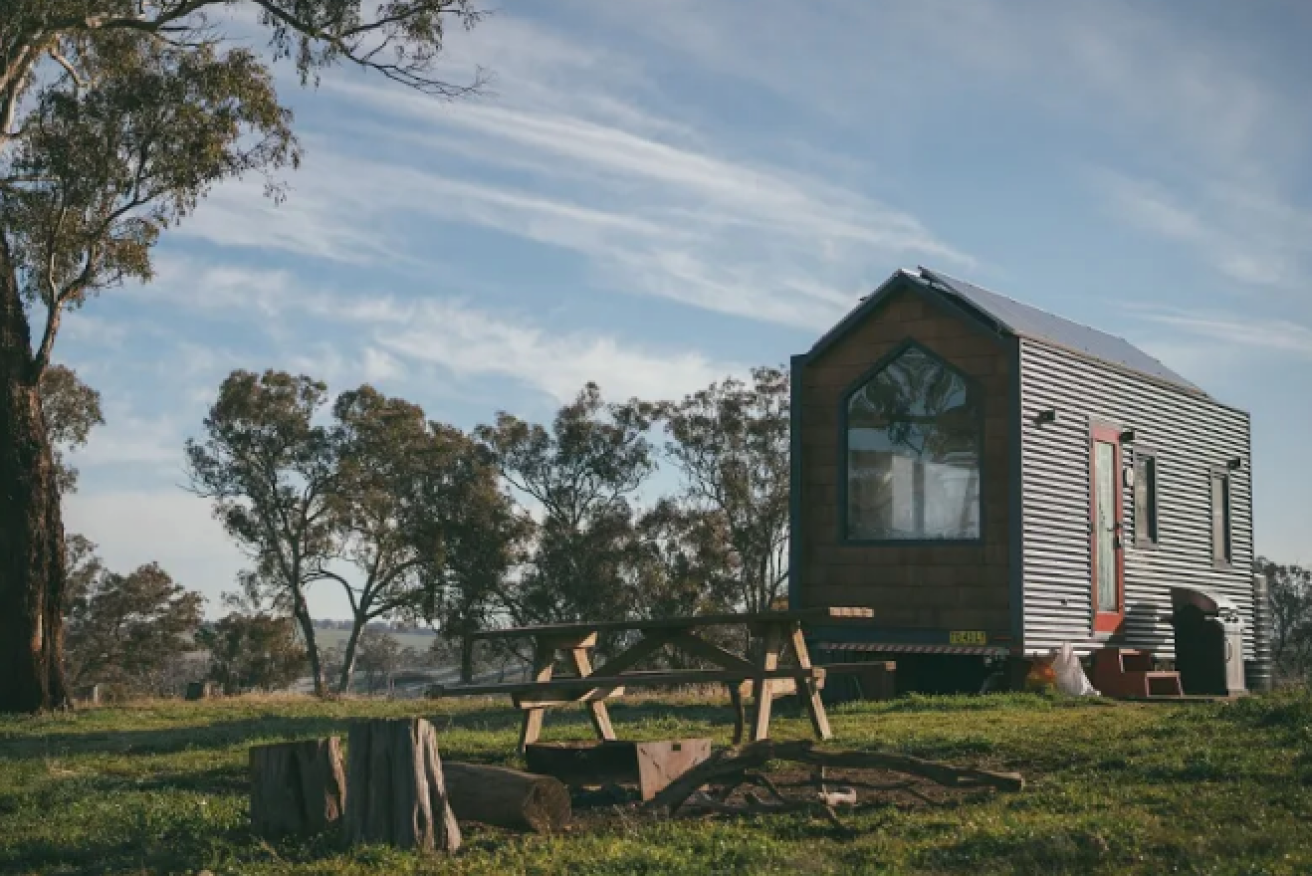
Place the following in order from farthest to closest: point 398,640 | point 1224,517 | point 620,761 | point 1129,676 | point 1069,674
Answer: point 398,640
point 1224,517
point 1129,676
point 1069,674
point 620,761

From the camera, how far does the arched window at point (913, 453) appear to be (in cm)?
1844

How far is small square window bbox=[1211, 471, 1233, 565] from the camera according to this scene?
23156mm

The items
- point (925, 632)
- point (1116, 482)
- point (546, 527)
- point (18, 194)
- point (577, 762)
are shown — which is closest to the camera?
point (577, 762)

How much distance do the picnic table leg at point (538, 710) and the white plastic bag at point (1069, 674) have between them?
7.83 metres

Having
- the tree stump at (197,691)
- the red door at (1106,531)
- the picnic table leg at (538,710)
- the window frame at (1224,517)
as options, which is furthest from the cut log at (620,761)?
the window frame at (1224,517)

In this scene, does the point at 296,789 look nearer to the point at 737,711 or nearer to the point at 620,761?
the point at 620,761

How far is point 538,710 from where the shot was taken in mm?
11375

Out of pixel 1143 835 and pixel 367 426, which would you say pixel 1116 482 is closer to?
pixel 1143 835

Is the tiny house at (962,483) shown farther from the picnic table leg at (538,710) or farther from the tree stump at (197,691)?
the tree stump at (197,691)

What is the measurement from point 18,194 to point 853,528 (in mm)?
13046

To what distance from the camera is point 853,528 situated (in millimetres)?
18953

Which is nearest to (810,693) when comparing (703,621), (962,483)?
(703,621)

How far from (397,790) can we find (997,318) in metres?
12.0

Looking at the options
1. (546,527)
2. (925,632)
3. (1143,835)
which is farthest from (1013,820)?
(546,527)
